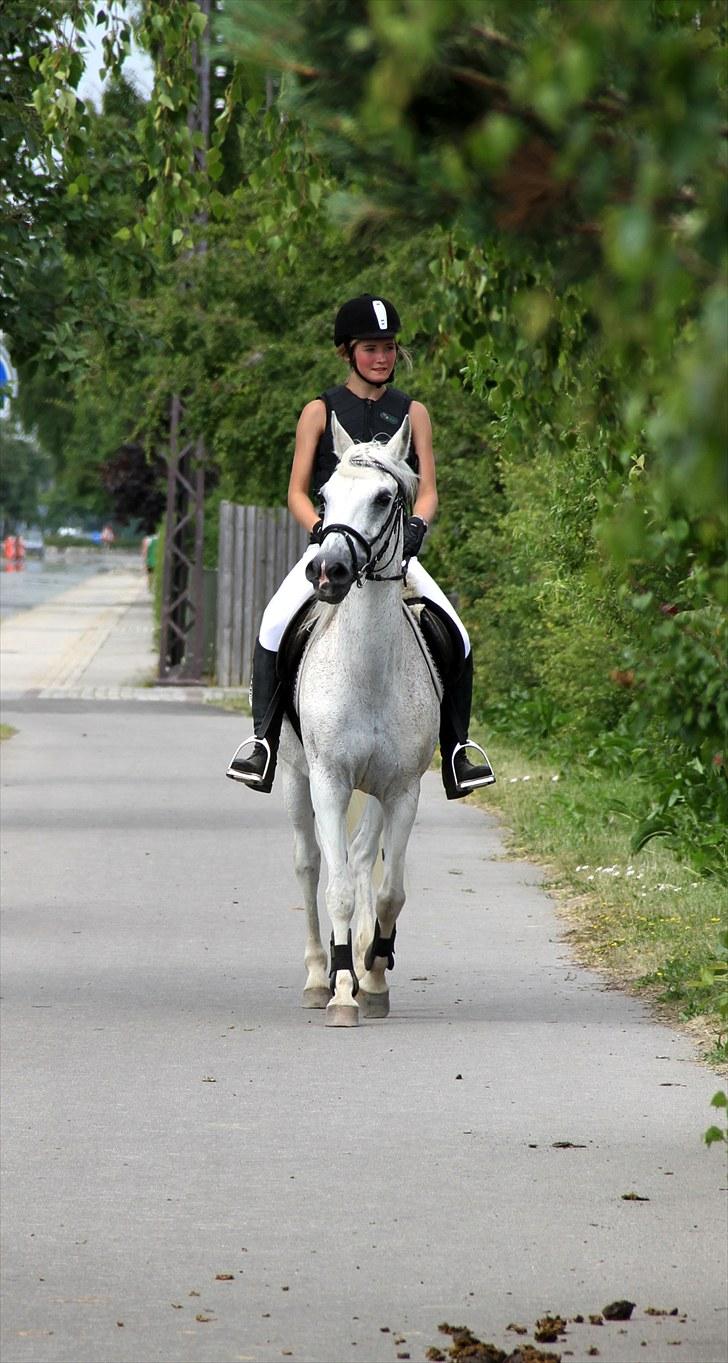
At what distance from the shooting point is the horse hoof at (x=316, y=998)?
9.45 meters

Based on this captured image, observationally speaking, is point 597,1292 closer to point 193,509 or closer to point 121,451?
point 193,509

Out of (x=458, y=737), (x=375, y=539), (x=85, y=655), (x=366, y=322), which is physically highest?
(x=366, y=322)

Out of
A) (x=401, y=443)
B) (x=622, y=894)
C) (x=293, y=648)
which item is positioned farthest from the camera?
(x=622, y=894)

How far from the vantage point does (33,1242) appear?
5.94m

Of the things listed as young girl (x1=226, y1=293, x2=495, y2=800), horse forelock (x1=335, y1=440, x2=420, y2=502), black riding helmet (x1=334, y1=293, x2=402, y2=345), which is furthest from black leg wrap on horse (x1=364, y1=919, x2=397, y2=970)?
black riding helmet (x1=334, y1=293, x2=402, y2=345)

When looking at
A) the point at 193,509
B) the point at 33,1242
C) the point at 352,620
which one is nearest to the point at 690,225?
the point at 33,1242

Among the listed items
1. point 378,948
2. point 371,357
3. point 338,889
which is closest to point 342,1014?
point 378,948

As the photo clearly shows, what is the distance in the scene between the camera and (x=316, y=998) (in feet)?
31.1

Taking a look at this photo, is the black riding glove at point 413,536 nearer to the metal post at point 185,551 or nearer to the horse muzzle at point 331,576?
the horse muzzle at point 331,576

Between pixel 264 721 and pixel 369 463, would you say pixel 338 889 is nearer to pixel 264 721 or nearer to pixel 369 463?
pixel 264 721

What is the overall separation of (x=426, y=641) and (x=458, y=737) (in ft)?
1.54

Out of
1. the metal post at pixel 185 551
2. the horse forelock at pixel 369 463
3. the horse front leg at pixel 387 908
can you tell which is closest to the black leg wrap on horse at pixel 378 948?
the horse front leg at pixel 387 908

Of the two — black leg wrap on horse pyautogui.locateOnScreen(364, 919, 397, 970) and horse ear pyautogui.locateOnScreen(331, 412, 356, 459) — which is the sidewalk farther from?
horse ear pyautogui.locateOnScreen(331, 412, 356, 459)

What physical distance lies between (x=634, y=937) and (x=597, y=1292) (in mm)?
5089
